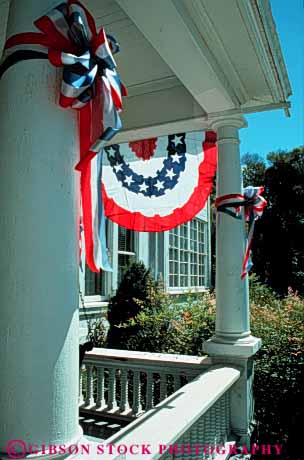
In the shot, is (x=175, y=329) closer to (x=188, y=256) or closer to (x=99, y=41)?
(x=99, y=41)

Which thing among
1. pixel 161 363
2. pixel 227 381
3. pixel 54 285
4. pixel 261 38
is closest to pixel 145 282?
pixel 161 363

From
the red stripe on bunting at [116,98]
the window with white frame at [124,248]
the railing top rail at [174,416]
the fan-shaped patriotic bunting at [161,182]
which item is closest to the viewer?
the red stripe on bunting at [116,98]

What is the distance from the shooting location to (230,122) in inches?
131

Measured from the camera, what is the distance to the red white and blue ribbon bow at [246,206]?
127 inches

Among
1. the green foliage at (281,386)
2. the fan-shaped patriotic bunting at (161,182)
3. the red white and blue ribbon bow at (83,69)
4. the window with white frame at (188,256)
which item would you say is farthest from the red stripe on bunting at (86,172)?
the window with white frame at (188,256)

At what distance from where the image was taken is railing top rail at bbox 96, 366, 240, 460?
1.54 meters

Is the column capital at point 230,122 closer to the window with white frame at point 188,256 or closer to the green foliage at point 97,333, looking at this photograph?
the green foliage at point 97,333

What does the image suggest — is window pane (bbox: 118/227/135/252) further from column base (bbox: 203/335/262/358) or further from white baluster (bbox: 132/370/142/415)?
column base (bbox: 203/335/262/358)

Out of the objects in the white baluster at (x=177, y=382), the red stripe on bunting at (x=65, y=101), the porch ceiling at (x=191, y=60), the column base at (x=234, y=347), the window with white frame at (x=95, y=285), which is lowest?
the white baluster at (x=177, y=382)

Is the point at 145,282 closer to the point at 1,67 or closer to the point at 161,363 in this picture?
the point at 161,363

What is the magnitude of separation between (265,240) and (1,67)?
16257 millimetres

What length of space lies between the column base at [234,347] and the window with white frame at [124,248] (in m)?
4.58

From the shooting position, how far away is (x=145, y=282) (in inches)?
266

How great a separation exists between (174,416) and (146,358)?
1.57m
